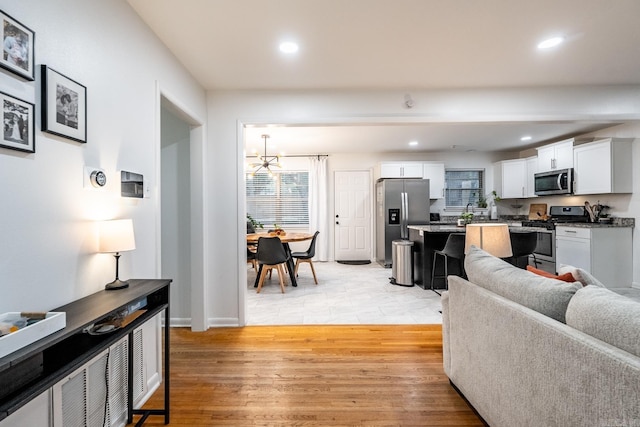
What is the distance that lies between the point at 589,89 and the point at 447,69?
171cm

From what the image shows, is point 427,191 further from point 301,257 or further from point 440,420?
point 440,420

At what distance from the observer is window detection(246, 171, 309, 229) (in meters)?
7.14

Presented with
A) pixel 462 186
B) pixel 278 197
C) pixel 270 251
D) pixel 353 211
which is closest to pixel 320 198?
pixel 353 211

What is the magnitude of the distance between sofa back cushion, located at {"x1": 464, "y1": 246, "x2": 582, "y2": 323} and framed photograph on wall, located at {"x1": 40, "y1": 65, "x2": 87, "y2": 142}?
2237mm

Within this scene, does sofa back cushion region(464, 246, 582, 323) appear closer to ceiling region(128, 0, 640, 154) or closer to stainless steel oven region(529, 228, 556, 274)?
ceiling region(128, 0, 640, 154)

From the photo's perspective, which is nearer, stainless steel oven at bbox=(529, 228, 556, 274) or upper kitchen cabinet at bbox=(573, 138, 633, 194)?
upper kitchen cabinet at bbox=(573, 138, 633, 194)

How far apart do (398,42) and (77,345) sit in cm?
270

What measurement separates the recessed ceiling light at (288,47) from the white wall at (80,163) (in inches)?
36.8

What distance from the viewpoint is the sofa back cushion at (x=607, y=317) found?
987mm

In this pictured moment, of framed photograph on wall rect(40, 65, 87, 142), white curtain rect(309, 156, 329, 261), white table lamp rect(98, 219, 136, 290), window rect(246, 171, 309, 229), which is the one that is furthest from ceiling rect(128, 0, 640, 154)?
window rect(246, 171, 309, 229)

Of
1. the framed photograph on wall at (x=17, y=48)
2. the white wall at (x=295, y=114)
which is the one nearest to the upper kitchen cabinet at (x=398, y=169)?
the white wall at (x=295, y=114)

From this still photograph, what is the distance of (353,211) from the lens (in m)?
7.00

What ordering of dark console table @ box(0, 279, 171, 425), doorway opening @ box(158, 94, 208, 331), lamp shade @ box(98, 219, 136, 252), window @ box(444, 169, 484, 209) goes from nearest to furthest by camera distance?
1. dark console table @ box(0, 279, 171, 425)
2. lamp shade @ box(98, 219, 136, 252)
3. doorway opening @ box(158, 94, 208, 331)
4. window @ box(444, 169, 484, 209)

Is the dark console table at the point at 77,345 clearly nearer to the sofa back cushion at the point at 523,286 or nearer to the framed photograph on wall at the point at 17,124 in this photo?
the framed photograph on wall at the point at 17,124
